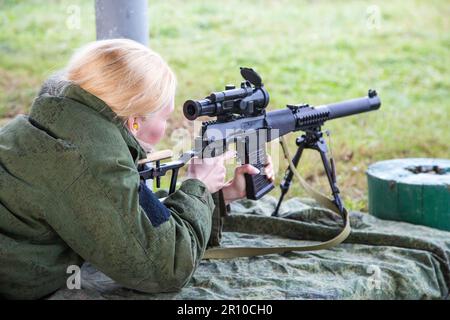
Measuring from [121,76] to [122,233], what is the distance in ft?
2.04

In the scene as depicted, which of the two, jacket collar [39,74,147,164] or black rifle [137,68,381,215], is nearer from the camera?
jacket collar [39,74,147,164]

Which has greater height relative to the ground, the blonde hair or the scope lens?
the blonde hair

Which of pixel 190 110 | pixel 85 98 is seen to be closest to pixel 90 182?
pixel 85 98

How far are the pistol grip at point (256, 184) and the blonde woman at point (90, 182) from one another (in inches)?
24.0

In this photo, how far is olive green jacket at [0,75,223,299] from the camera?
2.56m

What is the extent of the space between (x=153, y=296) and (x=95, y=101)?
0.94 meters

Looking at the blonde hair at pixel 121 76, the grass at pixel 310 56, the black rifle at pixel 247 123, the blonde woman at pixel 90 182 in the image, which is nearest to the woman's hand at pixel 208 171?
the black rifle at pixel 247 123

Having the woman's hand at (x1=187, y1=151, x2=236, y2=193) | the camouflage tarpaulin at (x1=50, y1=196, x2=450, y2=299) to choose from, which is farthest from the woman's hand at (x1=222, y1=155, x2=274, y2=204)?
the camouflage tarpaulin at (x1=50, y1=196, x2=450, y2=299)

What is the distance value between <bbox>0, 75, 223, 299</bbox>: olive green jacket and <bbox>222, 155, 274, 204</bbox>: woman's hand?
0.66m

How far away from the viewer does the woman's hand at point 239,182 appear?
10.9 feet

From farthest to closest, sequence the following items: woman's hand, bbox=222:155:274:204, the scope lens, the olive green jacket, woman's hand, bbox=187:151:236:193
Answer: woman's hand, bbox=222:155:274:204, woman's hand, bbox=187:151:236:193, the scope lens, the olive green jacket

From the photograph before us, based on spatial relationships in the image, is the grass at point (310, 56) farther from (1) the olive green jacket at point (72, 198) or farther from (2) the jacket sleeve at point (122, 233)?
(1) the olive green jacket at point (72, 198)

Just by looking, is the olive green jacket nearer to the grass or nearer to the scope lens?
the scope lens

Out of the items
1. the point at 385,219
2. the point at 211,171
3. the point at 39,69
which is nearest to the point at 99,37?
the point at 211,171
